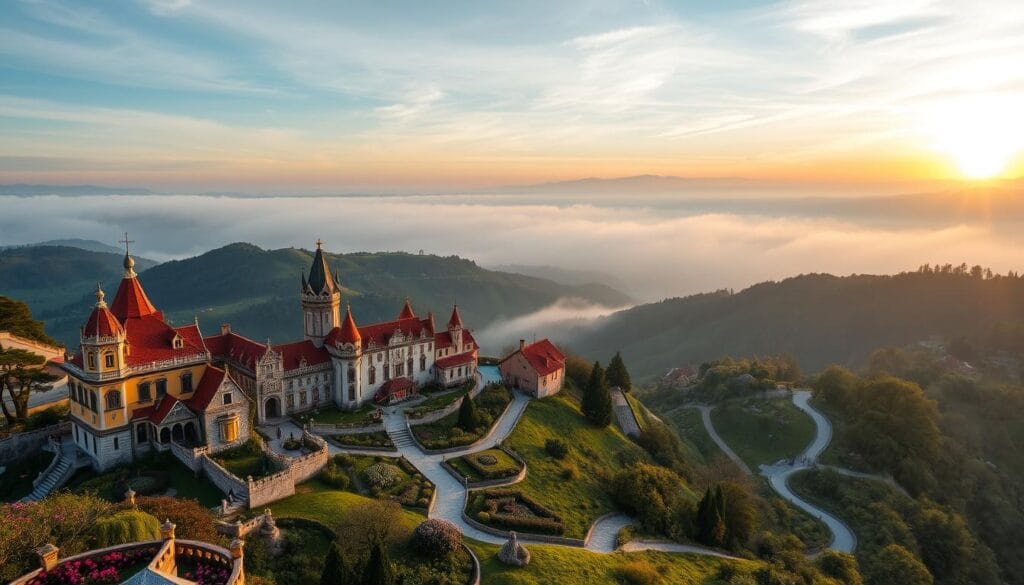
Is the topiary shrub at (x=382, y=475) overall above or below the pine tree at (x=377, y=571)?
below

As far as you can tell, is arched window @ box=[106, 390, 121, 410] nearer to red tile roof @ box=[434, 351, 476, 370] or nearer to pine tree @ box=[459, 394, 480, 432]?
pine tree @ box=[459, 394, 480, 432]

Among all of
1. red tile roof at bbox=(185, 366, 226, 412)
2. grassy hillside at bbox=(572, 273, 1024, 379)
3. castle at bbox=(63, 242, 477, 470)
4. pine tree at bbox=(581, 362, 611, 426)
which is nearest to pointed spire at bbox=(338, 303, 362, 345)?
castle at bbox=(63, 242, 477, 470)

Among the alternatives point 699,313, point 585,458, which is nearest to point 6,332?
point 585,458

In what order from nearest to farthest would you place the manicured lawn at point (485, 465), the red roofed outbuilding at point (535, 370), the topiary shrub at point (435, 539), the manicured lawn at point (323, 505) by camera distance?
the topiary shrub at point (435, 539), the manicured lawn at point (323, 505), the manicured lawn at point (485, 465), the red roofed outbuilding at point (535, 370)

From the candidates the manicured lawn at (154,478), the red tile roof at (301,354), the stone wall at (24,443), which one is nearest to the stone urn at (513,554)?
the manicured lawn at (154,478)

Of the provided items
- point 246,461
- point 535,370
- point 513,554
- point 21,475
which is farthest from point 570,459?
point 21,475

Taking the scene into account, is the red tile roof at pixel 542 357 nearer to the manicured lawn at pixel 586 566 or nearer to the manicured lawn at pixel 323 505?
the manicured lawn at pixel 586 566
